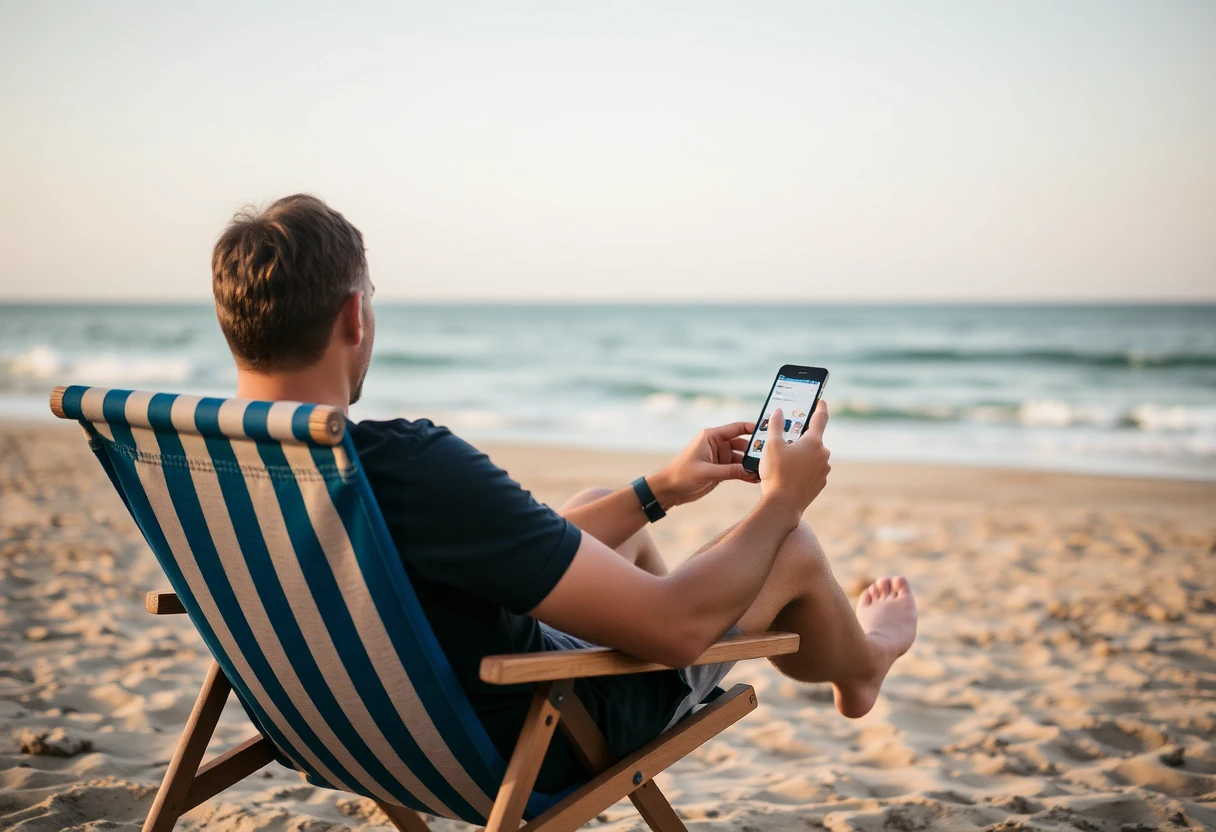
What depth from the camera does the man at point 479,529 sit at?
1.26 metres

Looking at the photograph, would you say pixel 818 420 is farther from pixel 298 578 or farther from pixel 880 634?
pixel 298 578

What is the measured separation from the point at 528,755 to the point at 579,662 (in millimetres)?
159

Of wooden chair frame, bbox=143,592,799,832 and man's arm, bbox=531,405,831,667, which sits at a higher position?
man's arm, bbox=531,405,831,667

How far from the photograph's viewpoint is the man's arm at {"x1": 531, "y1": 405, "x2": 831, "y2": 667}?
1.28m

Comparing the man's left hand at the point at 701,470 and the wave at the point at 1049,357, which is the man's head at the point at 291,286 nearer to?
the man's left hand at the point at 701,470

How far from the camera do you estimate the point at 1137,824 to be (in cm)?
224

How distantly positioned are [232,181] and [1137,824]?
23.9 meters

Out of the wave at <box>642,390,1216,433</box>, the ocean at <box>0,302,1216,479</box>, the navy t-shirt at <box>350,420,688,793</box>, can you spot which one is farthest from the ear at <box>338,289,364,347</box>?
the wave at <box>642,390,1216,433</box>

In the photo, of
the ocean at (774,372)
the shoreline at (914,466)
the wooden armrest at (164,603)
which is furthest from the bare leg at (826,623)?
the ocean at (774,372)

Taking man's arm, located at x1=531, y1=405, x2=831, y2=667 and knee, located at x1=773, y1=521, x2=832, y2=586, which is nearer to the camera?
man's arm, located at x1=531, y1=405, x2=831, y2=667

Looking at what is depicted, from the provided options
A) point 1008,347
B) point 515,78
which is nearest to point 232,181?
point 515,78

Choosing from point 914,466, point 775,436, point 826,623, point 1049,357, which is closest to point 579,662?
point 775,436

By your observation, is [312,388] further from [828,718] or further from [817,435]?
[828,718]

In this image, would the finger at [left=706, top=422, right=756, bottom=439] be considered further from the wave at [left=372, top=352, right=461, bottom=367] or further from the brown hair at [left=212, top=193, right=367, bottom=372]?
the wave at [left=372, top=352, right=461, bottom=367]
